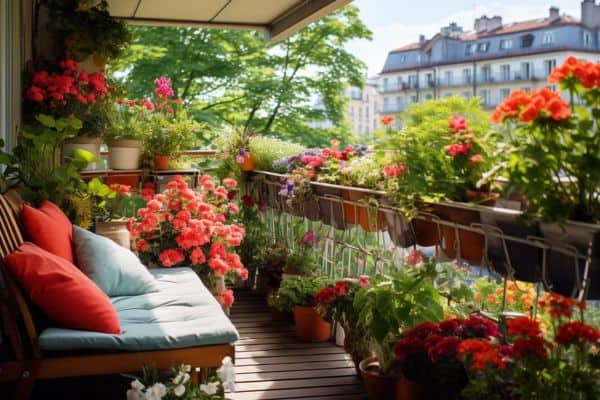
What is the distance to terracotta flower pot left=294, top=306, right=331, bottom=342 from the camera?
13.2 ft

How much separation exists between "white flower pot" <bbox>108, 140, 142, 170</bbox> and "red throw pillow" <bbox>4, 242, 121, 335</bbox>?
8.76 feet

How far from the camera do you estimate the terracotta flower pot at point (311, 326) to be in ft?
13.2

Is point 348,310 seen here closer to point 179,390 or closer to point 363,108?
point 179,390

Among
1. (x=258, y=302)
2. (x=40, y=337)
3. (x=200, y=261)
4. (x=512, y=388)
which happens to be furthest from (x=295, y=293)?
(x=512, y=388)

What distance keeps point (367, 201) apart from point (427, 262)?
584 millimetres

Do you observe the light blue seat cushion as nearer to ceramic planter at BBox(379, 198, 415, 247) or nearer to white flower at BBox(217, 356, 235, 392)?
white flower at BBox(217, 356, 235, 392)

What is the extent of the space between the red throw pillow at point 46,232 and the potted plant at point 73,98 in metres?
1.57

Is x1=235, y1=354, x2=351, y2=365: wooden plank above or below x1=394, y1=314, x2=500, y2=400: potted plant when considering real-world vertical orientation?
below

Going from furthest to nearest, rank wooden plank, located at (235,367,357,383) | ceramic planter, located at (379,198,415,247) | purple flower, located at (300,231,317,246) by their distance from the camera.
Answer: purple flower, located at (300,231,317,246) → wooden plank, located at (235,367,357,383) → ceramic planter, located at (379,198,415,247)

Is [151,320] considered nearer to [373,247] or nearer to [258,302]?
[373,247]

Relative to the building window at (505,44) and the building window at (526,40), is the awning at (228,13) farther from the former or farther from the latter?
the building window at (505,44)

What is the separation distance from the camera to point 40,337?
242cm

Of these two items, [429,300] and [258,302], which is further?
[258,302]

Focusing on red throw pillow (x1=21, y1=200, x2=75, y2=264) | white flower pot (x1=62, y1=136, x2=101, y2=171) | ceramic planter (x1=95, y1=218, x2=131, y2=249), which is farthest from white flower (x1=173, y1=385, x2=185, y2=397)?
white flower pot (x1=62, y1=136, x2=101, y2=171)
